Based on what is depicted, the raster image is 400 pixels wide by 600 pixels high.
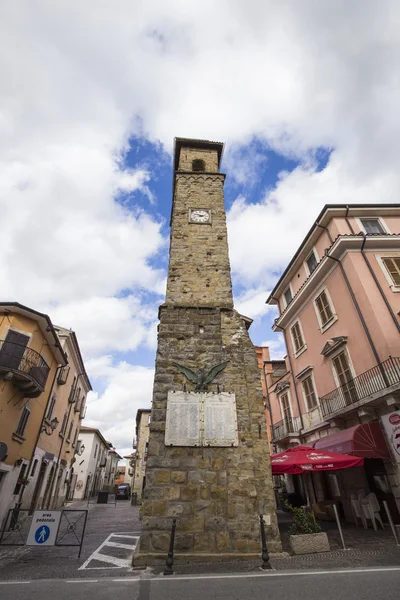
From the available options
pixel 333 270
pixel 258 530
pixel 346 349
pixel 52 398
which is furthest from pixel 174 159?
pixel 258 530

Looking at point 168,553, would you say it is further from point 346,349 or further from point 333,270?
point 333,270

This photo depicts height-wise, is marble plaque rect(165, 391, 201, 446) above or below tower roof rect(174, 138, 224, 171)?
below

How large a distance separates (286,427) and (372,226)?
11570 mm

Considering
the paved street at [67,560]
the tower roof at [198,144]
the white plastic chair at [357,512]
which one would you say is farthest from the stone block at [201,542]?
the tower roof at [198,144]

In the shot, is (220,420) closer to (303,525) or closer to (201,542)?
(201,542)

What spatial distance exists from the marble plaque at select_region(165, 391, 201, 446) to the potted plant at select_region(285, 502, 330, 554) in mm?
2717

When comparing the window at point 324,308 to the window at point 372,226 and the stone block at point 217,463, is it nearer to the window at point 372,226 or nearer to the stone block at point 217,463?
the window at point 372,226

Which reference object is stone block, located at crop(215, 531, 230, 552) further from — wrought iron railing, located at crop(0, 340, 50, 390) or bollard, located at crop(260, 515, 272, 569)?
wrought iron railing, located at crop(0, 340, 50, 390)

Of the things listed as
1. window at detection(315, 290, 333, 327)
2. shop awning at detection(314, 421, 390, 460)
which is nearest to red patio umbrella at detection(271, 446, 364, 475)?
shop awning at detection(314, 421, 390, 460)

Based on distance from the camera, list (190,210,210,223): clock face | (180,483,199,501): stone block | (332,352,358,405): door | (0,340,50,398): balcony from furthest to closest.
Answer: (332,352,358,405): door < (190,210,210,223): clock face < (0,340,50,398): balcony < (180,483,199,501): stone block

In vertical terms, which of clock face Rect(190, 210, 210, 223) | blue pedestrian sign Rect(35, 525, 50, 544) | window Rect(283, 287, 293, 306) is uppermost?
window Rect(283, 287, 293, 306)

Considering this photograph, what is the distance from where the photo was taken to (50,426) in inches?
622

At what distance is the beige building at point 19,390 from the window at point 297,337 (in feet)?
41.8

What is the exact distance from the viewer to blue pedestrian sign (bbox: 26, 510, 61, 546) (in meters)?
6.40
